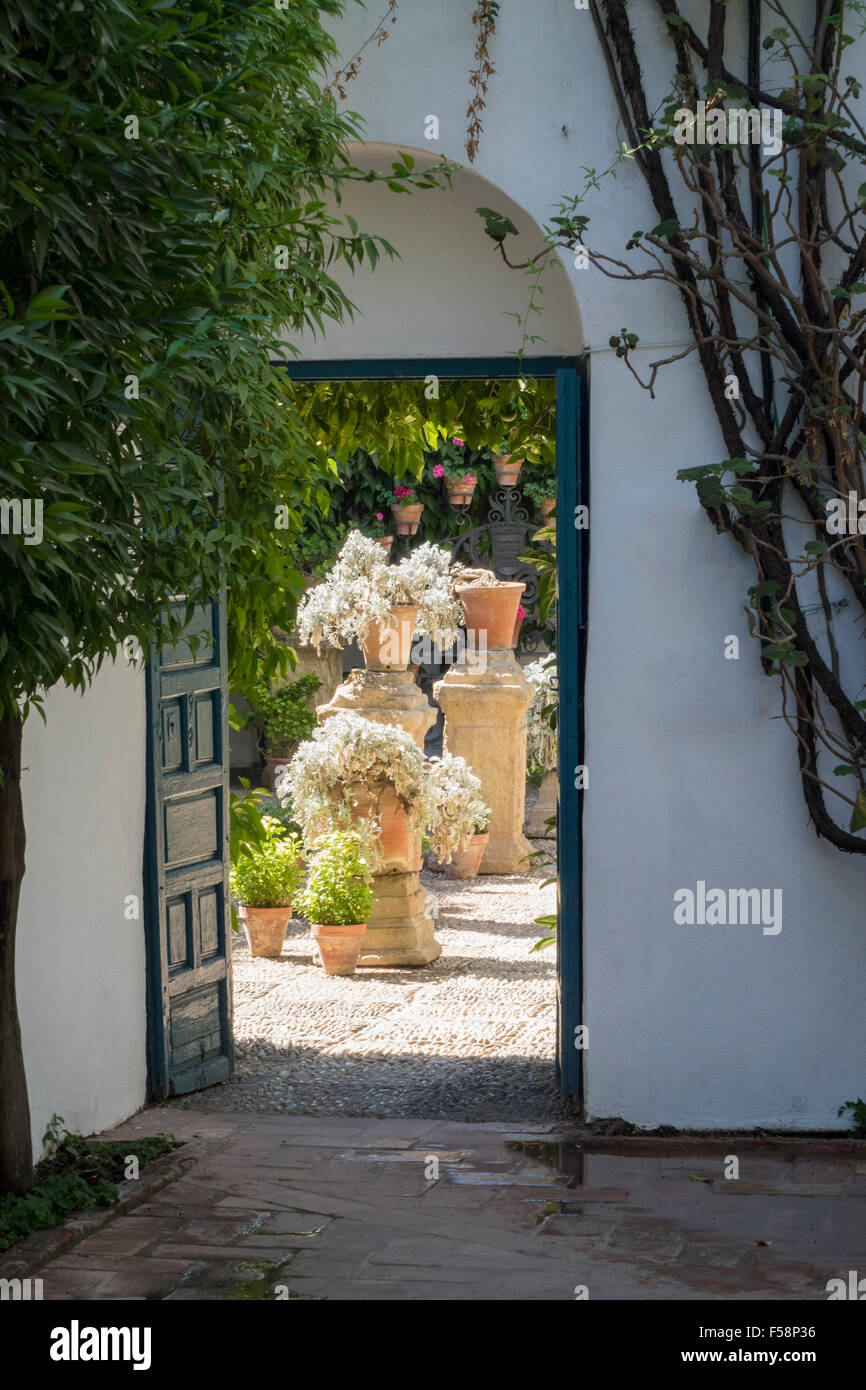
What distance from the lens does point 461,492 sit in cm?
1418

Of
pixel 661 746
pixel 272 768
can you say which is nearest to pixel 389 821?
pixel 661 746

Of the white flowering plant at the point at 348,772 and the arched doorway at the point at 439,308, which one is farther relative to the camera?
the white flowering plant at the point at 348,772

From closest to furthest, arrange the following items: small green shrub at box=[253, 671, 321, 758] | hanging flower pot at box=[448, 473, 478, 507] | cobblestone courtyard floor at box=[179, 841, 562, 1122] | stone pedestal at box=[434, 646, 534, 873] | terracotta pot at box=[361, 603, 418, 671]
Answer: cobblestone courtyard floor at box=[179, 841, 562, 1122]
terracotta pot at box=[361, 603, 418, 671]
stone pedestal at box=[434, 646, 534, 873]
small green shrub at box=[253, 671, 321, 758]
hanging flower pot at box=[448, 473, 478, 507]

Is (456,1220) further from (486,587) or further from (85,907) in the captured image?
(486,587)

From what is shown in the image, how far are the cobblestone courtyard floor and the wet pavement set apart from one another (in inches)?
14.6

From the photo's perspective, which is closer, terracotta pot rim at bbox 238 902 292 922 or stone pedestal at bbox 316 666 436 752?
terracotta pot rim at bbox 238 902 292 922

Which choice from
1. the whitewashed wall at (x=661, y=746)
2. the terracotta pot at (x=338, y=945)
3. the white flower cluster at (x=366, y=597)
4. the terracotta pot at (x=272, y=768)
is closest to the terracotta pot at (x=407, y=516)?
the terracotta pot at (x=272, y=768)

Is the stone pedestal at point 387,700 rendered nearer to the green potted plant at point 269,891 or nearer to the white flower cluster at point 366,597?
the white flower cluster at point 366,597

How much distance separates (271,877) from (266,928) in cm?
31

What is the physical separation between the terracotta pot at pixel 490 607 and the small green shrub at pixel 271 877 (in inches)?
128

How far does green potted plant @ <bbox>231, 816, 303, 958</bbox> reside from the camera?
9102mm

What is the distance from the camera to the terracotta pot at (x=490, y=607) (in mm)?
11805

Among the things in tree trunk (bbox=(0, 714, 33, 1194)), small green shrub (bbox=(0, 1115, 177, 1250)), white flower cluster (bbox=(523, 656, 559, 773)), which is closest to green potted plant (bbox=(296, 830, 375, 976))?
white flower cluster (bbox=(523, 656, 559, 773))

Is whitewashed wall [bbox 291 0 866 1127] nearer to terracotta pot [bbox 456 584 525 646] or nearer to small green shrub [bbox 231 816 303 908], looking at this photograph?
small green shrub [bbox 231 816 303 908]
